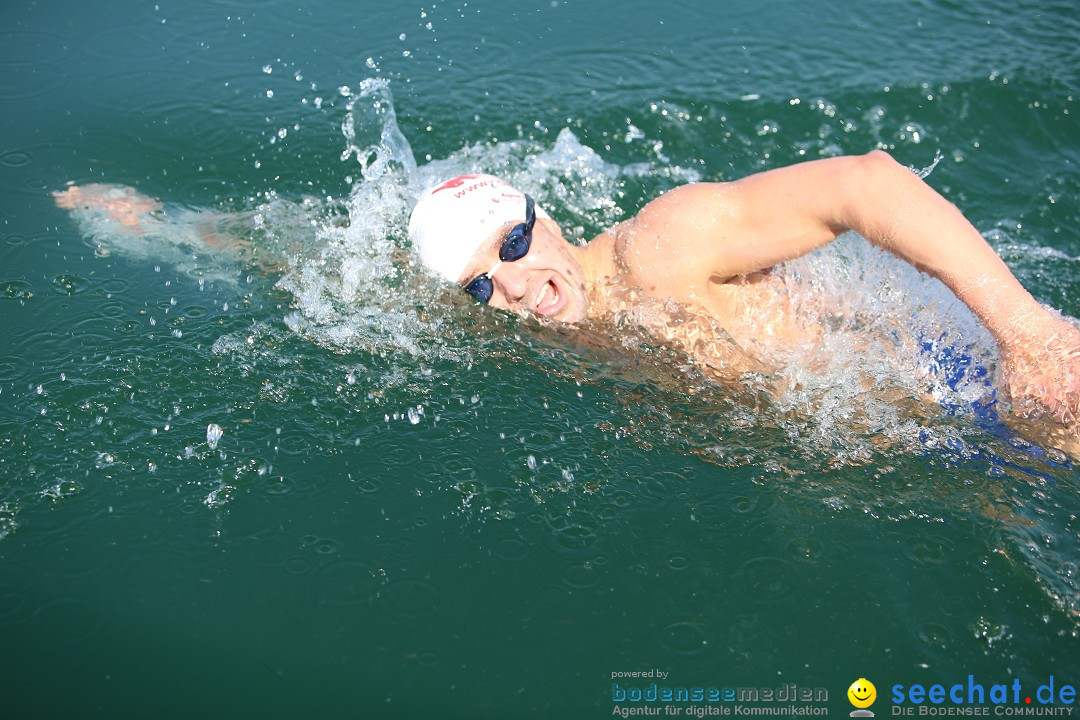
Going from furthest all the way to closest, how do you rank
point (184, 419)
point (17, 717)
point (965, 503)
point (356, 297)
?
point (356, 297) → point (184, 419) → point (965, 503) → point (17, 717)

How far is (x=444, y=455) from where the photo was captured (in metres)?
3.71

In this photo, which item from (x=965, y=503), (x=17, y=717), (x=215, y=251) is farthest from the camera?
(x=215, y=251)

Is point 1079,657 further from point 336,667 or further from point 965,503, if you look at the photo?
point 336,667

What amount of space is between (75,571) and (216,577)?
50 cm

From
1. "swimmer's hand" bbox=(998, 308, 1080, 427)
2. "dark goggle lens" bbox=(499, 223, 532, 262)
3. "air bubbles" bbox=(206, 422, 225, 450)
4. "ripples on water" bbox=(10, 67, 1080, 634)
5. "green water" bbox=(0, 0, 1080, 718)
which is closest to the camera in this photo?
"green water" bbox=(0, 0, 1080, 718)

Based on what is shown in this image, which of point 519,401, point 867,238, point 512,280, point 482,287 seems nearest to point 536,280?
point 512,280

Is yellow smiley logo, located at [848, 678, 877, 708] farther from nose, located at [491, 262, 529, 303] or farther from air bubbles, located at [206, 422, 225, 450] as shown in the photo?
air bubbles, located at [206, 422, 225, 450]

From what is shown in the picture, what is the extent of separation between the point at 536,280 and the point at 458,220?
460 millimetres

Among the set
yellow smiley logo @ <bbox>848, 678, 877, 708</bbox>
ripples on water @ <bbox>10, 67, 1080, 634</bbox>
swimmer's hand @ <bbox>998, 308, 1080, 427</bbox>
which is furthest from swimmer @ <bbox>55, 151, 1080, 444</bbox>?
yellow smiley logo @ <bbox>848, 678, 877, 708</bbox>

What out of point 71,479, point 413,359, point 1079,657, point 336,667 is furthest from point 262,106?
point 1079,657

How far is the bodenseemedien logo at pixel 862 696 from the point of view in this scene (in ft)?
9.48

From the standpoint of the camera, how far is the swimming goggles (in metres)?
4.25

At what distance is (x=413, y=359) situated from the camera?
13.7ft

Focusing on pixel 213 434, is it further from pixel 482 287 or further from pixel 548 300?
pixel 548 300
